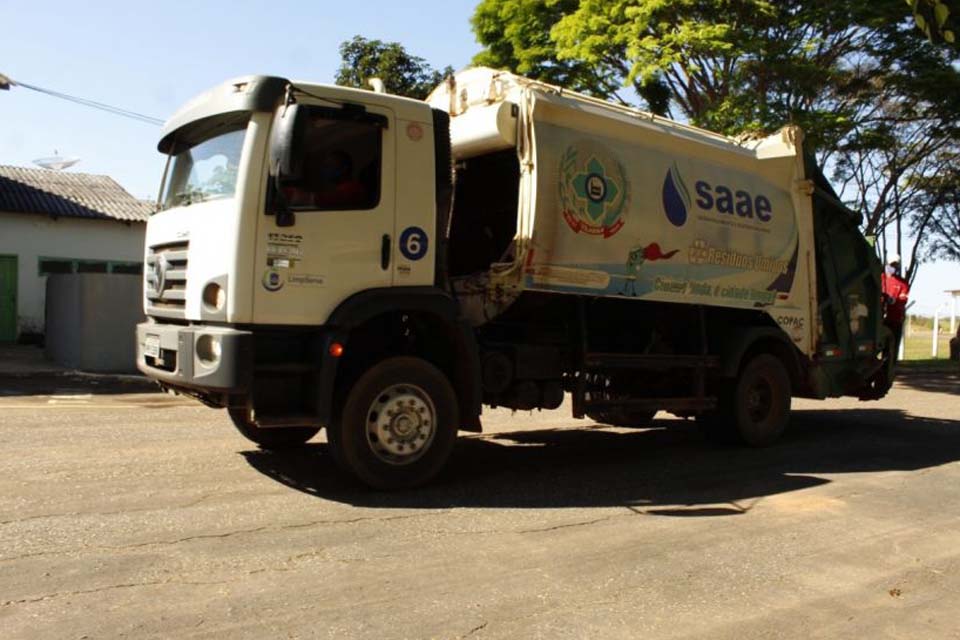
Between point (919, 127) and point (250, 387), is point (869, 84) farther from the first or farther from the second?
point (250, 387)

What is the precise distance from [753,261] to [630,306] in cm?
169

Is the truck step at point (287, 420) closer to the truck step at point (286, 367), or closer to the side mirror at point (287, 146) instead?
the truck step at point (286, 367)

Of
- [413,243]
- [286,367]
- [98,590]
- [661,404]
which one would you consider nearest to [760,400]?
[661,404]

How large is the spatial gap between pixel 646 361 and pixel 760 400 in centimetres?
194

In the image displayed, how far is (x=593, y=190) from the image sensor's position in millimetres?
7254

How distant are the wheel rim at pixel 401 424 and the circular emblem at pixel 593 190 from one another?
203cm

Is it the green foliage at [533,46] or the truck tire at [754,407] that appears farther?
the green foliage at [533,46]

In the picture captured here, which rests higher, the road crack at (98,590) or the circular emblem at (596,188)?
the circular emblem at (596,188)

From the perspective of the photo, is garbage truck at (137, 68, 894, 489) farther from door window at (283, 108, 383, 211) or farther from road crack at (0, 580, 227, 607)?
road crack at (0, 580, 227, 607)

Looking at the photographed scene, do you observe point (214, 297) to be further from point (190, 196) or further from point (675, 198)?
point (675, 198)

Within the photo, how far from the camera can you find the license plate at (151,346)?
20.4 feet

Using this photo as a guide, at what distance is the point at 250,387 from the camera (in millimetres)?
5566

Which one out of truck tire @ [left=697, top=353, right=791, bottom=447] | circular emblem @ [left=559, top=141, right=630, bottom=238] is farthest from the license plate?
truck tire @ [left=697, top=353, right=791, bottom=447]

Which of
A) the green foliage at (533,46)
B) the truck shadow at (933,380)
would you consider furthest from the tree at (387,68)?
the truck shadow at (933,380)
